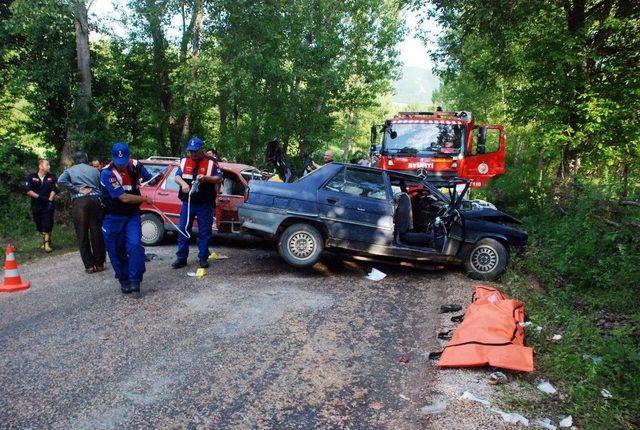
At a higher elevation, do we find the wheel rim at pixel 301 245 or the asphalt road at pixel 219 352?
the wheel rim at pixel 301 245

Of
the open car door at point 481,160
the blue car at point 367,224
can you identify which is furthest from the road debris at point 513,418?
the open car door at point 481,160

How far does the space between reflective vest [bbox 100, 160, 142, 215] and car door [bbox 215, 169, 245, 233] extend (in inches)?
98.3

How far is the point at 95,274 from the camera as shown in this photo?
698 cm

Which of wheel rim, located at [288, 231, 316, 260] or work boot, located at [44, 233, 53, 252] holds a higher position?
wheel rim, located at [288, 231, 316, 260]

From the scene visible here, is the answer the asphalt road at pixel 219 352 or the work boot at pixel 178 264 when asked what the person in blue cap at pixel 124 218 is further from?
the work boot at pixel 178 264

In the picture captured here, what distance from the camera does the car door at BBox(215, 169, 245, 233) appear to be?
27.5ft

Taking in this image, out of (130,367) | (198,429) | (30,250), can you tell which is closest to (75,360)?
(130,367)

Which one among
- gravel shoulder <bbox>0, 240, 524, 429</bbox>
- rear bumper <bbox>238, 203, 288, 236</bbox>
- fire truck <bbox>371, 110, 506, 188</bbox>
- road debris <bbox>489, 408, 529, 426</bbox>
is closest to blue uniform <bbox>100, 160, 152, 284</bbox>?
gravel shoulder <bbox>0, 240, 524, 429</bbox>

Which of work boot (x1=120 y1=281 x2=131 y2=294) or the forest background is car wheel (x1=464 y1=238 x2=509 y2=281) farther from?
work boot (x1=120 y1=281 x2=131 y2=294)

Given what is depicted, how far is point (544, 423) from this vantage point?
3.27m

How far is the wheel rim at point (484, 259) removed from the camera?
6973 millimetres

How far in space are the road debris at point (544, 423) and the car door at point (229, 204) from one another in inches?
237

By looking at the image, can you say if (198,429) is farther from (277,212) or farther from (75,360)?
(277,212)

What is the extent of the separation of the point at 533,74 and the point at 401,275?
256 inches
